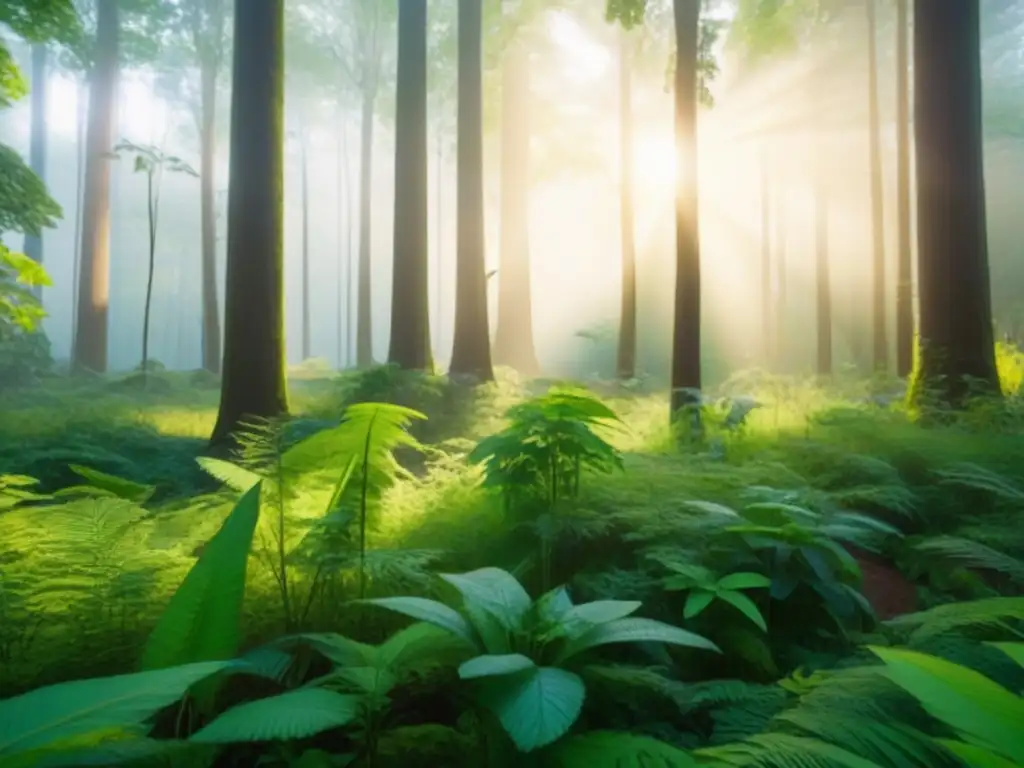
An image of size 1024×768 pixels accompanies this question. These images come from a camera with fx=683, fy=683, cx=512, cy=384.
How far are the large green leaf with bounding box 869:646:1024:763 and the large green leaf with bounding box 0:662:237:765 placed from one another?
1.42m

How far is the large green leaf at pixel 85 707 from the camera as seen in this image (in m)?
1.32

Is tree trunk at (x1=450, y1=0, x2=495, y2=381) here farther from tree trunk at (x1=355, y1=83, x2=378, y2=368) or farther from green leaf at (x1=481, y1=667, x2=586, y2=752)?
green leaf at (x1=481, y1=667, x2=586, y2=752)

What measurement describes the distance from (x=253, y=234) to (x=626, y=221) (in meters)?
11.4

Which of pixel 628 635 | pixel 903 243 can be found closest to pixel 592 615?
pixel 628 635

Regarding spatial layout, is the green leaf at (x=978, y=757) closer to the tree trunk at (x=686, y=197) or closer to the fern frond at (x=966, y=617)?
the fern frond at (x=966, y=617)

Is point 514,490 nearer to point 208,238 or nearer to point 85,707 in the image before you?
point 85,707

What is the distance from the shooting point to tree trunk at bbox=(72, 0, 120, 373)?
57.8 ft

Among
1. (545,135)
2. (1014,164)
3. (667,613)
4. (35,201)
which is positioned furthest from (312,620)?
(1014,164)

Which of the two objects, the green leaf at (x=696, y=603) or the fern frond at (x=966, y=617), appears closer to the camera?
the fern frond at (x=966, y=617)

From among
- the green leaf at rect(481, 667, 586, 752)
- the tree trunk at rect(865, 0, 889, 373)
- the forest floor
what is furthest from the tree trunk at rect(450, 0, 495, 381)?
the green leaf at rect(481, 667, 586, 752)

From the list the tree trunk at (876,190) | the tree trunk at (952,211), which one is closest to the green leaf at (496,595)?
the tree trunk at (952,211)

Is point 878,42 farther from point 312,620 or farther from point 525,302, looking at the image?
point 312,620

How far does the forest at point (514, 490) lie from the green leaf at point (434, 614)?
0.04 ft

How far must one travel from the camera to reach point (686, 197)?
793 centimetres
